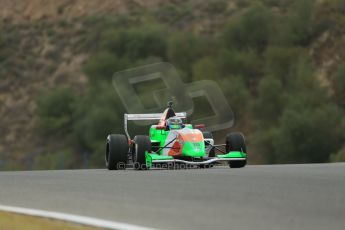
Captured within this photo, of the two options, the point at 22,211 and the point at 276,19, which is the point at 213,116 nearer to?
the point at 276,19

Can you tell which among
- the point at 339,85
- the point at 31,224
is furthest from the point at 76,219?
the point at 339,85

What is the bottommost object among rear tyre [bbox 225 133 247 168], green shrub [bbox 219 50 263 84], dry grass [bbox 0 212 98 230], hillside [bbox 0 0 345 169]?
hillside [bbox 0 0 345 169]

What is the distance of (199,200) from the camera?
11477mm

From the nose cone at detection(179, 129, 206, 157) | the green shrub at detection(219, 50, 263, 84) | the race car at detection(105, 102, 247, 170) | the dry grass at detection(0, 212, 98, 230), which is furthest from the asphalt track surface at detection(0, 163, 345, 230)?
the green shrub at detection(219, 50, 263, 84)

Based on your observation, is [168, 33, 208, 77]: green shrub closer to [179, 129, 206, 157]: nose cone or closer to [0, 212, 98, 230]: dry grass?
[179, 129, 206, 157]: nose cone

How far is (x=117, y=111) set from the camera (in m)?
71.4

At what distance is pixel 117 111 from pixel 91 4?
22.9 m

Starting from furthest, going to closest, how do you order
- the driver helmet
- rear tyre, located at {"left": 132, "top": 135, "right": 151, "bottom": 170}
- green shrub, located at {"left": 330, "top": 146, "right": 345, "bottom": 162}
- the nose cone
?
green shrub, located at {"left": 330, "top": 146, "right": 345, "bottom": 162} < the driver helmet < the nose cone < rear tyre, located at {"left": 132, "top": 135, "right": 151, "bottom": 170}

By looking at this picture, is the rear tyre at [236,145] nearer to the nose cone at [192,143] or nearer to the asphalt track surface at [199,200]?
the nose cone at [192,143]

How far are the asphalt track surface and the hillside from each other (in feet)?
170

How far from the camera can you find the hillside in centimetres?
6881

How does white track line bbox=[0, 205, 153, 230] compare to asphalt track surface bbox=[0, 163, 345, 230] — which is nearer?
white track line bbox=[0, 205, 153, 230]

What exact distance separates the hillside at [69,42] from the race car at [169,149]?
1684 inches

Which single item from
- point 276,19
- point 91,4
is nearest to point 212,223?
point 276,19
